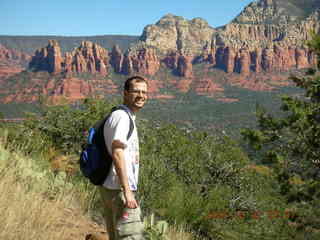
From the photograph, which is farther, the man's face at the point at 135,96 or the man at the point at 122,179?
the man's face at the point at 135,96

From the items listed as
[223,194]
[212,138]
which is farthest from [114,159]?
[212,138]

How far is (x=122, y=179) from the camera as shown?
288cm

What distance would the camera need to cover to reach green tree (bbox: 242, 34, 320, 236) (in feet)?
32.2

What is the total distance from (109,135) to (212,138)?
44.1 ft

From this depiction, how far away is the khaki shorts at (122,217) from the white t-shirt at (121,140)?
0.09 metres

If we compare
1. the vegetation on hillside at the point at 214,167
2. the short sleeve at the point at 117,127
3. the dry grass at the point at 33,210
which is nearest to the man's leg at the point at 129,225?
the short sleeve at the point at 117,127

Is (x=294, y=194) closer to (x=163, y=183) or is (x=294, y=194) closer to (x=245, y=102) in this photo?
(x=163, y=183)

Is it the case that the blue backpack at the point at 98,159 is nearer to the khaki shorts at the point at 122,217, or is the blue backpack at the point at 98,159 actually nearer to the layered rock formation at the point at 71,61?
the khaki shorts at the point at 122,217

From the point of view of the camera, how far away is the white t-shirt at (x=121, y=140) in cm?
297
